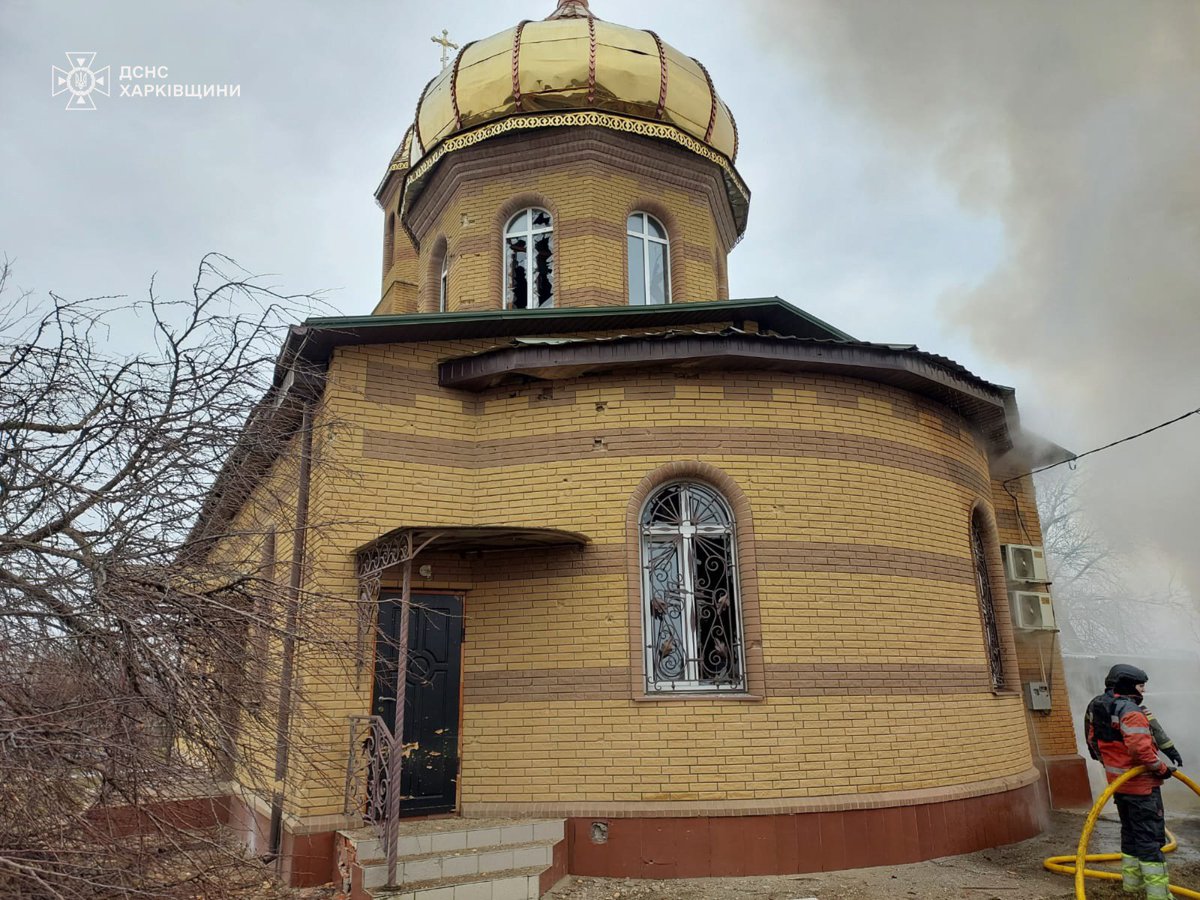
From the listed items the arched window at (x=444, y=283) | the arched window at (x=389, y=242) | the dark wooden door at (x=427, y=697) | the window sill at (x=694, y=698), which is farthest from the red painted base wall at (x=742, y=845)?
the arched window at (x=389, y=242)

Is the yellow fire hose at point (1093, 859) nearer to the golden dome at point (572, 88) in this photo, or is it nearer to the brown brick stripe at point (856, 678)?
the brown brick stripe at point (856, 678)

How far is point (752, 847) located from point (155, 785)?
4.75m

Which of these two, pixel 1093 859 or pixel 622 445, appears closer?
pixel 1093 859

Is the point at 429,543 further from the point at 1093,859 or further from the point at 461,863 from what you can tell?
the point at 1093,859

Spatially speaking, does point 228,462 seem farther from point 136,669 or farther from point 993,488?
point 993,488

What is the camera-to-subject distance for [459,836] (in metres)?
6.34

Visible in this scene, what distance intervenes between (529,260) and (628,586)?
17.5 ft

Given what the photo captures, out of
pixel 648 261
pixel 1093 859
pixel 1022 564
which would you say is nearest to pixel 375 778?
pixel 1093 859

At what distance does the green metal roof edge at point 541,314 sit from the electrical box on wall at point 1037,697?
5.34 meters

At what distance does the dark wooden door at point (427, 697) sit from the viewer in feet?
23.0

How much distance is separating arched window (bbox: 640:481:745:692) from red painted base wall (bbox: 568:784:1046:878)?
1074mm

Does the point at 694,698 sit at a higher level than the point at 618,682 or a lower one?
lower

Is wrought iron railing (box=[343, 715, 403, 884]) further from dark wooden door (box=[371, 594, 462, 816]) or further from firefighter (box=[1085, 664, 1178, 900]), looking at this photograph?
firefighter (box=[1085, 664, 1178, 900])

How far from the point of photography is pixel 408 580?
6.64 metres
